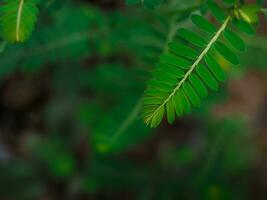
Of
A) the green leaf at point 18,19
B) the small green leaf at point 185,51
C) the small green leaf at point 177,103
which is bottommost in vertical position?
the small green leaf at point 177,103

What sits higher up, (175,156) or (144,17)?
(144,17)

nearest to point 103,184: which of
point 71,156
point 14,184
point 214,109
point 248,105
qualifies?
point 71,156

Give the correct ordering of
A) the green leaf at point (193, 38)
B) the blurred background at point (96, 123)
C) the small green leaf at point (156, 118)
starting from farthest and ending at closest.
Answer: the blurred background at point (96, 123)
the green leaf at point (193, 38)
the small green leaf at point (156, 118)

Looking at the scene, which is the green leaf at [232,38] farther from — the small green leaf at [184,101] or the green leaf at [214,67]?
the small green leaf at [184,101]

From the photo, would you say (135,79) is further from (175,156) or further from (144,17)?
(175,156)

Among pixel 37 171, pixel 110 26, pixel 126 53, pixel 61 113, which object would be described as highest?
pixel 110 26

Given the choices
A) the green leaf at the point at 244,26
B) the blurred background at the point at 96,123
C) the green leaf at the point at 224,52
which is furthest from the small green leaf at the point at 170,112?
the blurred background at the point at 96,123

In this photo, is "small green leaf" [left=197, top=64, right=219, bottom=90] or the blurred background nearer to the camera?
"small green leaf" [left=197, top=64, right=219, bottom=90]

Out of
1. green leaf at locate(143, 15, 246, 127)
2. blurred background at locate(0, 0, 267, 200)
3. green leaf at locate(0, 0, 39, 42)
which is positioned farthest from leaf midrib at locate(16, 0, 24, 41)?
blurred background at locate(0, 0, 267, 200)

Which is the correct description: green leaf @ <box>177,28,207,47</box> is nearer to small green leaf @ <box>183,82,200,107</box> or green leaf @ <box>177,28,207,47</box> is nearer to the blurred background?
small green leaf @ <box>183,82,200,107</box>
